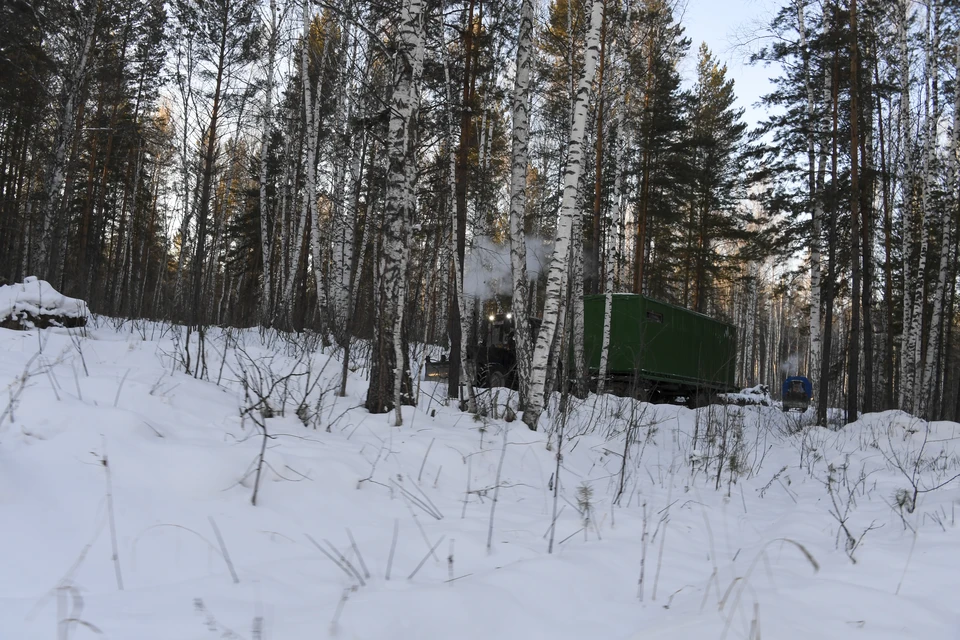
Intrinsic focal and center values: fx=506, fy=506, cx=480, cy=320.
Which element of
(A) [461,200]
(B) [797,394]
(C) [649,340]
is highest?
(A) [461,200]

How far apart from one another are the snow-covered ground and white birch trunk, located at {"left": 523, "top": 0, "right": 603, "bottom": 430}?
1521 mm

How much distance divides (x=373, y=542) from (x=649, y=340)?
11547 mm

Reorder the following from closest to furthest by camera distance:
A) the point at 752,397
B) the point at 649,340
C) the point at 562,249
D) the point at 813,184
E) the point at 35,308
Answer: the point at 562,249 < the point at 35,308 < the point at 649,340 < the point at 813,184 < the point at 752,397

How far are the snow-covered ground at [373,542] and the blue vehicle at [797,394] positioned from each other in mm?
18617

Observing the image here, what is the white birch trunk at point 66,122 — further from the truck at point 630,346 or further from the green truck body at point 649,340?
the green truck body at point 649,340

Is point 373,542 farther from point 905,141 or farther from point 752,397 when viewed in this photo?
Result: point 752,397

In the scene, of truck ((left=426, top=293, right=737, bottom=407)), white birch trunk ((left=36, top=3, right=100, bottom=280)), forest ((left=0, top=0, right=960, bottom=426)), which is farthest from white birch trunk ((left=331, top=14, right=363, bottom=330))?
white birch trunk ((left=36, top=3, right=100, bottom=280))

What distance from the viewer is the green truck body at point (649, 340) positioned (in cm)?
1312

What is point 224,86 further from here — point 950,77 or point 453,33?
point 950,77

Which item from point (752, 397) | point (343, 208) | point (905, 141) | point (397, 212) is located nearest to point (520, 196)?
point (397, 212)

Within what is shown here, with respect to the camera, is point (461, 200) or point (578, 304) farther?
point (578, 304)

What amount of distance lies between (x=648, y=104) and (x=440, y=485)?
1733 centimetres

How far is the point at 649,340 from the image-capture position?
12.8 metres

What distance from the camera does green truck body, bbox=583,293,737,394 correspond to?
43.0 ft
